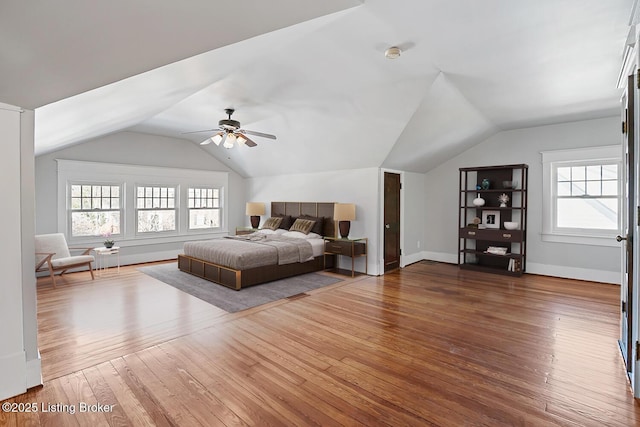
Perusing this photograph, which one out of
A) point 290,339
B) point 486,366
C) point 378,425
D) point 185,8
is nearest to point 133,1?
point 185,8

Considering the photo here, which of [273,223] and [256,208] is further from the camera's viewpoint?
[256,208]

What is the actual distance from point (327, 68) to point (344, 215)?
2.94 m

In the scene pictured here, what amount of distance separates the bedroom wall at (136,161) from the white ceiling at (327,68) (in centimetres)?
93

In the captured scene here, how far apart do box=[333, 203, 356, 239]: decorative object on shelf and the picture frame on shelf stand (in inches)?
107

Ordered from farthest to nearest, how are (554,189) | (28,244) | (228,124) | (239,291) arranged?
(554,189) < (239,291) < (228,124) < (28,244)

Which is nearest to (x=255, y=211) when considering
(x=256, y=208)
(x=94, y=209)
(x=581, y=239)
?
(x=256, y=208)

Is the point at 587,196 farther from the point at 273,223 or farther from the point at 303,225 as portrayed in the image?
the point at 273,223

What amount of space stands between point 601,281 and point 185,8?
6.93 meters

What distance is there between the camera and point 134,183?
269 inches

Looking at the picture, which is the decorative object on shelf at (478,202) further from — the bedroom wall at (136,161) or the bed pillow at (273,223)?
the bedroom wall at (136,161)

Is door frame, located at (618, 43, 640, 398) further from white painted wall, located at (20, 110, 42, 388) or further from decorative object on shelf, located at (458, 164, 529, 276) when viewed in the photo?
white painted wall, located at (20, 110, 42, 388)

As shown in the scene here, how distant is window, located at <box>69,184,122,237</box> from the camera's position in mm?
6180

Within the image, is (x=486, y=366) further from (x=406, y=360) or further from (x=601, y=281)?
(x=601, y=281)

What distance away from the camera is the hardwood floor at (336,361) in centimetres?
205
